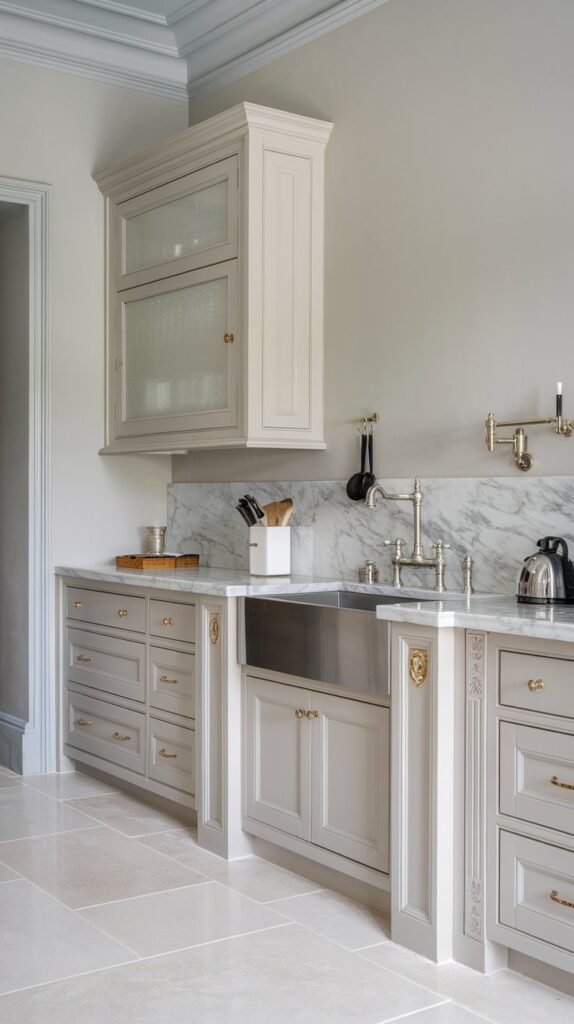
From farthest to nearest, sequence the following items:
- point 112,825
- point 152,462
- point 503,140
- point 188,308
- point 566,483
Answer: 1. point 152,462
2. point 188,308
3. point 112,825
4. point 503,140
5. point 566,483

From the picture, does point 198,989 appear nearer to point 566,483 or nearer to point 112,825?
point 112,825

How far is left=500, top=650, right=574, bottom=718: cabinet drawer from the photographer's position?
2393 mm

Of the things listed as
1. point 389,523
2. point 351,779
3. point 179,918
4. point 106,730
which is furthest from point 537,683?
point 106,730

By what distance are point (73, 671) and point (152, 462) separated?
102 centimetres

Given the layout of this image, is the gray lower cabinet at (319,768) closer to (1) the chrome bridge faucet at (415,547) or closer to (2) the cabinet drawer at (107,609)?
(1) the chrome bridge faucet at (415,547)

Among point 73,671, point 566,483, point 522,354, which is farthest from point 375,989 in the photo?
point 73,671

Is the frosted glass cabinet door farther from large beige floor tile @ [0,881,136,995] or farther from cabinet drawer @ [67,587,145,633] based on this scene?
large beige floor tile @ [0,881,136,995]

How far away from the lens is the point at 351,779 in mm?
3025

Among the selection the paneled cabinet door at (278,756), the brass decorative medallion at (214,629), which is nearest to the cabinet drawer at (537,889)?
the paneled cabinet door at (278,756)

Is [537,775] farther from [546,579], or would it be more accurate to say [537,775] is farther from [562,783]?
[546,579]

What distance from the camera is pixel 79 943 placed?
2766 millimetres

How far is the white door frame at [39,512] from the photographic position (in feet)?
15.0

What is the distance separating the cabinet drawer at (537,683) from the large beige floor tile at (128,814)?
1.68 metres

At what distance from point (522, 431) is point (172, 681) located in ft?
5.02
